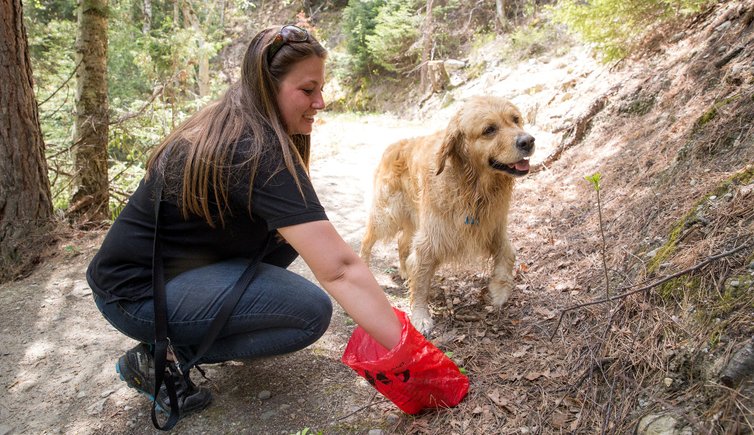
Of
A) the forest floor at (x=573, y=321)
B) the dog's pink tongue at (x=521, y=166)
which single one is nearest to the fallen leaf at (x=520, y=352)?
the forest floor at (x=573, y=321)

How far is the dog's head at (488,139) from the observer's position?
294 centimetres

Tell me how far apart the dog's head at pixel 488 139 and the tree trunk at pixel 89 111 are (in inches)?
173

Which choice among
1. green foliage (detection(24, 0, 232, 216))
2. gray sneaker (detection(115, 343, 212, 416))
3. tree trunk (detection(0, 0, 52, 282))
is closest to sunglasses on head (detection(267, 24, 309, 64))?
gray sneaker (detection(115, 343, 212, 416))

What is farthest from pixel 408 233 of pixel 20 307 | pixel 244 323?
pixel 20 307

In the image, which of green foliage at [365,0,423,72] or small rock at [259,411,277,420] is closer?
small rock at [259,411,277,420]

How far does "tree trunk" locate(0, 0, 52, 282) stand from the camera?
4.22 metres

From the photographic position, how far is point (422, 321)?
317 centimetres

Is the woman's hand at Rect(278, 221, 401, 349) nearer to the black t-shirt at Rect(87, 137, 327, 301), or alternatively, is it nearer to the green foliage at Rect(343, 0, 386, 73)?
the black t-shirt at Rect(87, 137, 327, 301)

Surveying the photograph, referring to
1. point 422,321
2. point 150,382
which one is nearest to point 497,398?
point 422,321

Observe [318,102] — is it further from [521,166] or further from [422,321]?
[422,321]

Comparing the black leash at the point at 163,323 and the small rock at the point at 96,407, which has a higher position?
the black leash at the point at 163,323

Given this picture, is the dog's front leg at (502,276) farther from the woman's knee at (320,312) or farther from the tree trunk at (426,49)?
the tree trunk at (426,49)

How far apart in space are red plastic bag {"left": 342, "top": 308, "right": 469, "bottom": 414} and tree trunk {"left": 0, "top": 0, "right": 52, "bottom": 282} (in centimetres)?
399

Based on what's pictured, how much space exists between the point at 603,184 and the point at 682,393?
2936 mm
